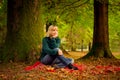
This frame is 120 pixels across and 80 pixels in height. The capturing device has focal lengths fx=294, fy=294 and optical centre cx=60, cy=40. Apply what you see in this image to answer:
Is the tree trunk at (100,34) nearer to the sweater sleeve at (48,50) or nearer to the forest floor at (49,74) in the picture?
the forest floor at (49,74)

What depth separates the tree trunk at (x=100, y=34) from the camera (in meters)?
12.8

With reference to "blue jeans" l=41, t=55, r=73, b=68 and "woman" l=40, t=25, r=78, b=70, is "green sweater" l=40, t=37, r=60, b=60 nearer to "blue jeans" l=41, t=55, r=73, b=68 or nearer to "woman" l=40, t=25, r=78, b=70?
"woman" l=40, t=25, r=78, b=70

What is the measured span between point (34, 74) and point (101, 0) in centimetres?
647

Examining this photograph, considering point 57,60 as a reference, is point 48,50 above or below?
above

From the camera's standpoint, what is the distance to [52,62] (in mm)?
8336

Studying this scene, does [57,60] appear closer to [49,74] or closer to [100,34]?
[49,74]

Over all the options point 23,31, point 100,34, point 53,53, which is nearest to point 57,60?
point 53,53

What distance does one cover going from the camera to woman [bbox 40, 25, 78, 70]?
812 centimetres

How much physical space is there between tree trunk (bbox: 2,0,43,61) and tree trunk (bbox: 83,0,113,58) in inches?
147

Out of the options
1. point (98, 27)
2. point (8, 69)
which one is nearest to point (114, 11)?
point (98, 27)

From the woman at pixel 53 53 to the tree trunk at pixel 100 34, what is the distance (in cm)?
460

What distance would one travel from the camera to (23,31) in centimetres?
973

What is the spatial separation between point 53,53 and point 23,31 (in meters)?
2.01

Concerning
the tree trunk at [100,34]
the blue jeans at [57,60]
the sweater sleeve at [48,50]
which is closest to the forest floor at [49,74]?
the blue jeans at [57,60]
